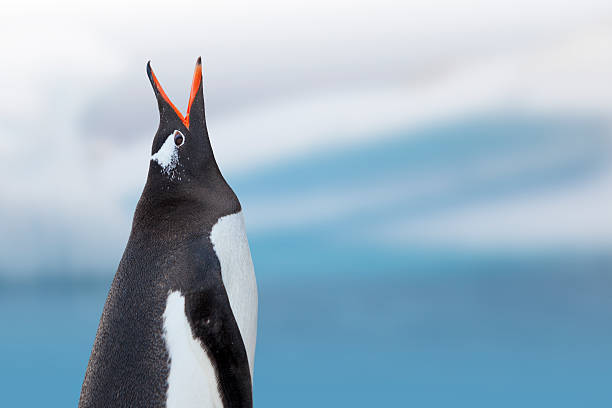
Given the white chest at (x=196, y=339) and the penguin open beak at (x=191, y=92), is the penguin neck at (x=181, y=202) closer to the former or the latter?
the white chest at (x=196, y=339)

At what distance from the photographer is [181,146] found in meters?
2.79

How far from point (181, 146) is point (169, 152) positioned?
0.17 ft

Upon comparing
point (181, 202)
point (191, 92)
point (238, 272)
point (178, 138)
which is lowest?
point (238, 272)

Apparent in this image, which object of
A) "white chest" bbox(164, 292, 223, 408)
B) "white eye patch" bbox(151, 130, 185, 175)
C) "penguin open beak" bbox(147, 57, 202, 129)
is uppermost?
"penguin open beak" bbox(147, 57, 202, 129)

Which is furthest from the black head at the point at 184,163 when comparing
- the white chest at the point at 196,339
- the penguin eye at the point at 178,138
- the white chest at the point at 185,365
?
the white chest at the point at 185,365

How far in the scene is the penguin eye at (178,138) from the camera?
280cm

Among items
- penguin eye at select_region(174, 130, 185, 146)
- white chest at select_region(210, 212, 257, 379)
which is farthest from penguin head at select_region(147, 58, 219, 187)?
white chest at select_region(210, 212, 257, 379)

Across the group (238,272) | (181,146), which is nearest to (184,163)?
(181,146)

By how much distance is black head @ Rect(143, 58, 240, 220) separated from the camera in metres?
2.75

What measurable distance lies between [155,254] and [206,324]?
0.33 meters

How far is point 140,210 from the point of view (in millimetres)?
2803

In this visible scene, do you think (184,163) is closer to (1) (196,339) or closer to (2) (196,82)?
(2) (196,82)

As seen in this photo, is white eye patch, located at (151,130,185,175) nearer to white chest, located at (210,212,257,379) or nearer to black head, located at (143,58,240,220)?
black head, located at (143,58,240,220)

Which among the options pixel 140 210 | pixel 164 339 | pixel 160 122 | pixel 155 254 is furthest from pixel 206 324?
pixel 160 122
